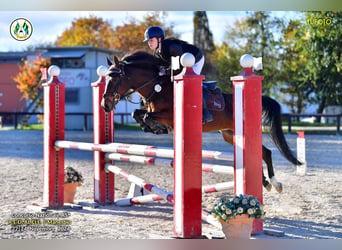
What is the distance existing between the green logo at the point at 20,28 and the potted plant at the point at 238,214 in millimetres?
1779

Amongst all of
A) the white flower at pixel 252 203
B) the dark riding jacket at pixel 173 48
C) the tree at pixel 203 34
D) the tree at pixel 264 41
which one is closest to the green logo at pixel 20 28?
the dark riding jacket at pixel 173 48

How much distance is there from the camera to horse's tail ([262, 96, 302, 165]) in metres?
4.27

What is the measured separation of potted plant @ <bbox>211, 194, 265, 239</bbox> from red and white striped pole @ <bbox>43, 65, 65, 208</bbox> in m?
1.94

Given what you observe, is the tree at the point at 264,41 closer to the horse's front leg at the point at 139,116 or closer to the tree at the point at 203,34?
the tree at the point at 203,34

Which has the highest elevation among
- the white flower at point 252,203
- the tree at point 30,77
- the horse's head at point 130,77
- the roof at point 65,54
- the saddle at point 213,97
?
the roof at point 65,54

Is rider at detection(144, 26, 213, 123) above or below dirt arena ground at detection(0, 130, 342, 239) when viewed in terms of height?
above

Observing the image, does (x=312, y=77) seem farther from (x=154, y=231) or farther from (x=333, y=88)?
(x=154, y=231)

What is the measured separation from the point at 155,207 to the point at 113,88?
116 cm

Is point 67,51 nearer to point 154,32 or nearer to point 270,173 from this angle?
point 270,173

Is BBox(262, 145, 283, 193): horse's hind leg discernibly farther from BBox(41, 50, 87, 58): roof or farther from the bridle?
BBox(41, 50, 87, 58): roof

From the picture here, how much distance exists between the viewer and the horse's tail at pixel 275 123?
4273mm

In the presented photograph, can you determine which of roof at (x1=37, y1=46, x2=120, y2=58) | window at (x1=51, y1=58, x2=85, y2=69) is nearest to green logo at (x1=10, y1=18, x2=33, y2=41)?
roof at (x1=37, y1=46, x2=120, y2=58)

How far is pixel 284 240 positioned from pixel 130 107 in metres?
14.0
